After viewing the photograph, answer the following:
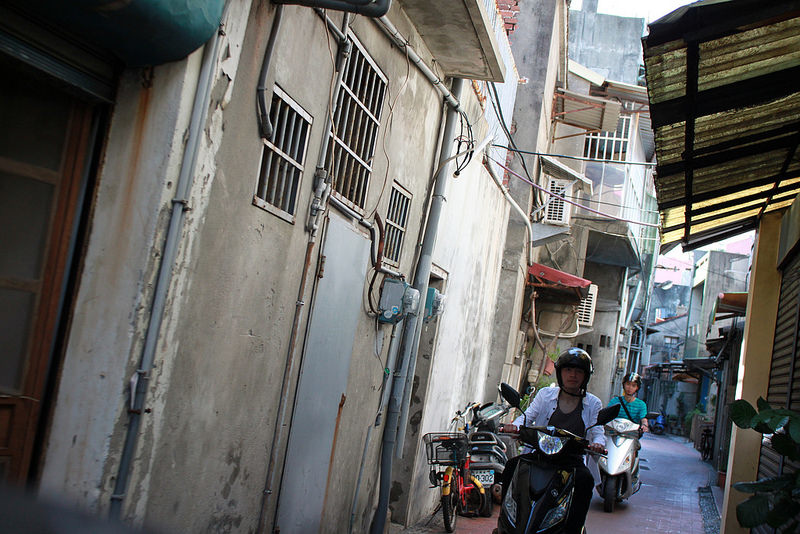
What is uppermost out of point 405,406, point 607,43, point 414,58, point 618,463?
point 607,43

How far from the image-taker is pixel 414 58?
7207 millimetres

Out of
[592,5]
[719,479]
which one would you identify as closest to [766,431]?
[719,479]

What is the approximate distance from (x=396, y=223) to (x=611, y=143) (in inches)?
634

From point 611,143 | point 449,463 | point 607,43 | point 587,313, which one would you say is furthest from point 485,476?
point 607,43

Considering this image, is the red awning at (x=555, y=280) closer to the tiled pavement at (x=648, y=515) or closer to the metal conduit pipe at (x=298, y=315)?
the tiled pavement at (x=648, y=515)

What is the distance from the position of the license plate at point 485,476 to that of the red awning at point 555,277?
8.22 m

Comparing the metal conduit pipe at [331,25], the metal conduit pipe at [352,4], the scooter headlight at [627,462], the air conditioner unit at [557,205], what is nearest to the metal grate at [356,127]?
the metal conduit pipe at [331,25]

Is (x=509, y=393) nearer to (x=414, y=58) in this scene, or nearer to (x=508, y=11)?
(x=414, y=58)

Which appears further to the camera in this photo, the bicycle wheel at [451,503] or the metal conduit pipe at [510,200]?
the metal conduit pipe at [510,200]

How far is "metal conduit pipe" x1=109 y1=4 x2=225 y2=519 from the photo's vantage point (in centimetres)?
365

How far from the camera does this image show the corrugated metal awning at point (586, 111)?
58.1 feet

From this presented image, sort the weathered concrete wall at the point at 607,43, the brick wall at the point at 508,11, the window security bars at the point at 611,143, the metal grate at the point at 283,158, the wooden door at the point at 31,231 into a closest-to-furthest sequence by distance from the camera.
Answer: the wooden door at the point at 31,231 < the metal grate at the point at 283,158 < the brick wall at the point at 508,11 < the window security bars at the point at 611,143 < the weathered concrete wall at the point at 607,43

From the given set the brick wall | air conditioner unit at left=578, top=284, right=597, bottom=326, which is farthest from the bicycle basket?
air conditioner unit at left=578, top=284, right=597, bottom=326

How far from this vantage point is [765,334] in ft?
28.8
